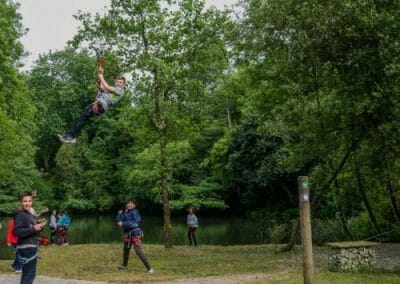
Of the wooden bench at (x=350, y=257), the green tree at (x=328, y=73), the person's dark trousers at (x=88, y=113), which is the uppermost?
the green tree at (x=328, y=73)

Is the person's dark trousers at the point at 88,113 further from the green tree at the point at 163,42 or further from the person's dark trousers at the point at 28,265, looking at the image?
the green tree at the point at 163,42

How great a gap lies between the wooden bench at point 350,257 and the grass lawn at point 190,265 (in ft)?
1.33

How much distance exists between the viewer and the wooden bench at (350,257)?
49.9 feet

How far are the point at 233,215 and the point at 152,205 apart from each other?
10.4m

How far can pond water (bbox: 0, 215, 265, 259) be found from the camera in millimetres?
34625

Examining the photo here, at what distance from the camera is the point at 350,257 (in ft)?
50.3

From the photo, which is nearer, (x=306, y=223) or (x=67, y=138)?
(x=306, y=223)

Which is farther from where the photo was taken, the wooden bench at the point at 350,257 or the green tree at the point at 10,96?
the green tree at the point at 10,96

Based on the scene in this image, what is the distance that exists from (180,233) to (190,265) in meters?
22.5

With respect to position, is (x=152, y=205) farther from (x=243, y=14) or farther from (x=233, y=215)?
(x=243, y=14)

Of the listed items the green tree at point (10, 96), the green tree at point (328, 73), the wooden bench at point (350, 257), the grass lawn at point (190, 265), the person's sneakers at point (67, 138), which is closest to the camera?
the person's sneakers at point (67, 138)

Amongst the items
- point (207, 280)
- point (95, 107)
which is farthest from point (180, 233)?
point (95, 107)

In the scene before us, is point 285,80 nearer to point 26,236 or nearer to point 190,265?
point 190,265

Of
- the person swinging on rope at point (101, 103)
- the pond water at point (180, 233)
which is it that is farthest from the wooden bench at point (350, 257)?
the pond water at point (180, 233)
